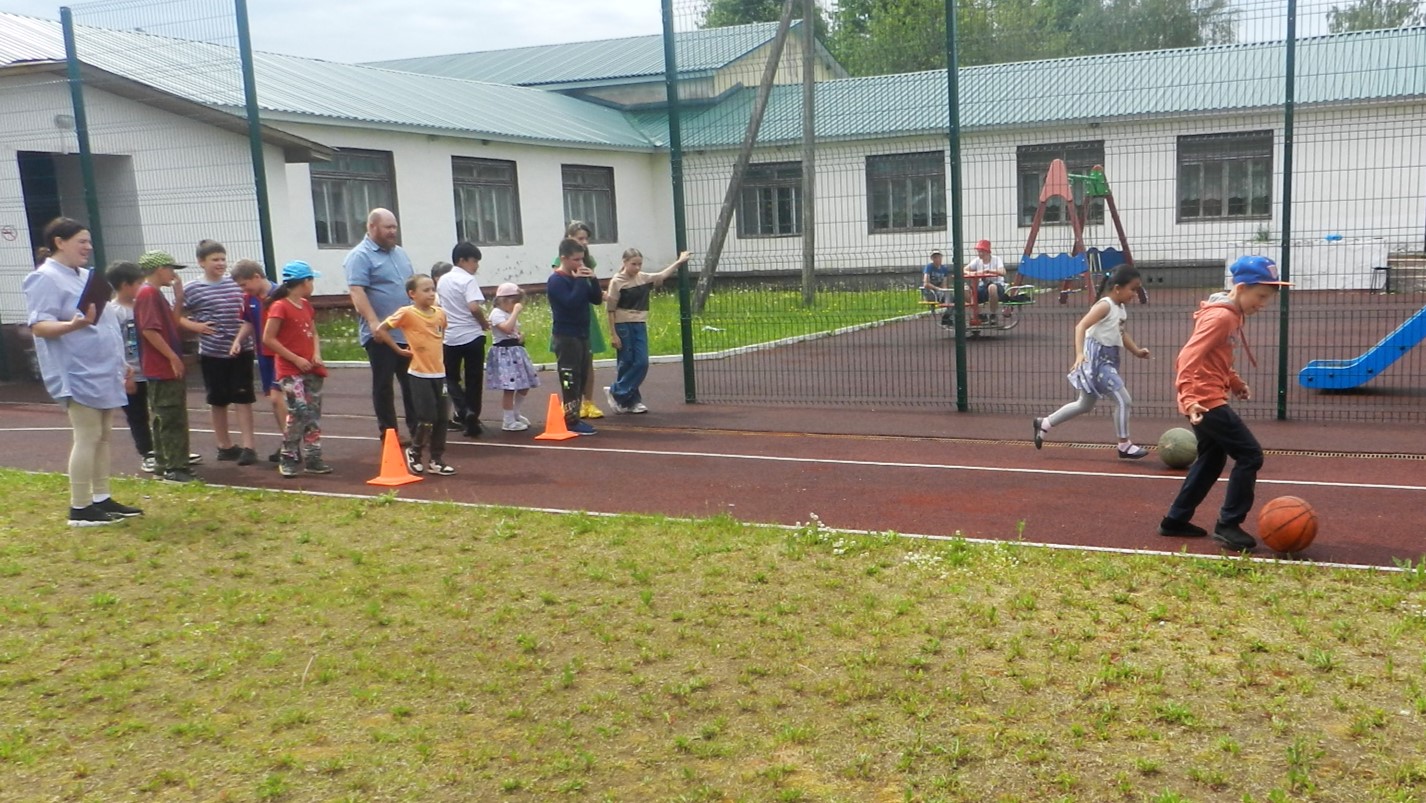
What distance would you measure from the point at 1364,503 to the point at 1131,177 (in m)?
4.94

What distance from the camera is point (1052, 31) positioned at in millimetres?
11477

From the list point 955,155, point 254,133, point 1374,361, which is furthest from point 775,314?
point 254,133

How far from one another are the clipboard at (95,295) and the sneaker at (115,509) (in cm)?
125

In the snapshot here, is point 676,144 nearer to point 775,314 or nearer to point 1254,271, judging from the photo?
point 775,314

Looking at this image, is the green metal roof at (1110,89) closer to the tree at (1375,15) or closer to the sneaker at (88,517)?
the tree at (1375,15)

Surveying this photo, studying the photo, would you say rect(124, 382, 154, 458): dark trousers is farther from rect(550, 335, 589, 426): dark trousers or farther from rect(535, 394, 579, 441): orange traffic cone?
rect(550, 335, 589, 426): dark trousers

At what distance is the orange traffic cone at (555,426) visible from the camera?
11.3m

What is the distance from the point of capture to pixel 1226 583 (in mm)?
6086

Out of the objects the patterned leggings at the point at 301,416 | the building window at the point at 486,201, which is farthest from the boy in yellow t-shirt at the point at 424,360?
the building window at the point at 486,201

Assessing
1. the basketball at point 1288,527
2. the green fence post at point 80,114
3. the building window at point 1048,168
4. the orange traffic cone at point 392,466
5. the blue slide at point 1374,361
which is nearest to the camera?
the basketball at point 1288,527

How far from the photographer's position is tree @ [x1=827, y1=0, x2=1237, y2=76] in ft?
37.7

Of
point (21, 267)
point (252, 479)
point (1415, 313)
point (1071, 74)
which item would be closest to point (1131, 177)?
point (1071, 74)

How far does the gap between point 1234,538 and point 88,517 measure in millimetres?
7159

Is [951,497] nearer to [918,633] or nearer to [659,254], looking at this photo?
[918,633]
